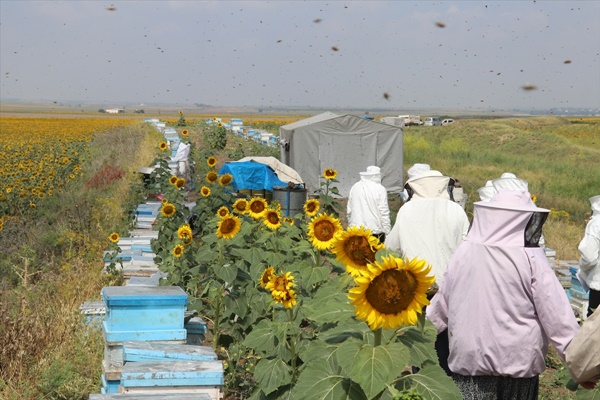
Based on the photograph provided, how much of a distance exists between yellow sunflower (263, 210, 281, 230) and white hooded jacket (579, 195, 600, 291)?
2.65 metres

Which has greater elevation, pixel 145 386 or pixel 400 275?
pixel 400 275

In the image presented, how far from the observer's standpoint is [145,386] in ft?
14.1

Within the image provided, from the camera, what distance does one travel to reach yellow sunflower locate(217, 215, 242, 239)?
6.33m

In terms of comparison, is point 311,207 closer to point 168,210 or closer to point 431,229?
point 168,210

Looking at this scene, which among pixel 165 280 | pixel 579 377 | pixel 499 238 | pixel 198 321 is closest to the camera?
pixel 579 377

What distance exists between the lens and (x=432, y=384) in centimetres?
289

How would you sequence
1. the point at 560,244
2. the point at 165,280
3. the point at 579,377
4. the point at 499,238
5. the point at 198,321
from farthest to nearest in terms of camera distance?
the point at 560,244
the point at 165,280
the point at 198,321
the point at 499,238
the point at 579,377

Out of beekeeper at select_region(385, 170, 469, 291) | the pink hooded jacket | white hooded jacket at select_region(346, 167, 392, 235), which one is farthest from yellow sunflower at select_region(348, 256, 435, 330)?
white hooded jacket at select_region(346, 167, 392, 235)

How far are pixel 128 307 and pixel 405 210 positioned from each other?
84.8 inches

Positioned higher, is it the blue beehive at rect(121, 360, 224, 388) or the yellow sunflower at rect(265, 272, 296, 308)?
the yellow sunflower at rect(265, 272, 296, 308)

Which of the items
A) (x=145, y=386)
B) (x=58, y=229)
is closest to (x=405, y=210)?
(x=145, y=386)

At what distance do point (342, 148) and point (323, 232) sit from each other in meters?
17.1

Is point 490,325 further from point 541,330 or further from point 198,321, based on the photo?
point 198,321

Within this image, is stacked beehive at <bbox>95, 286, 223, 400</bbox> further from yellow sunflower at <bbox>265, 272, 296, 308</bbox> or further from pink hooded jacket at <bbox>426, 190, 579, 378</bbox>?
pink hooded jacket at <bbox>426, 190, 579, 378</bbox>
